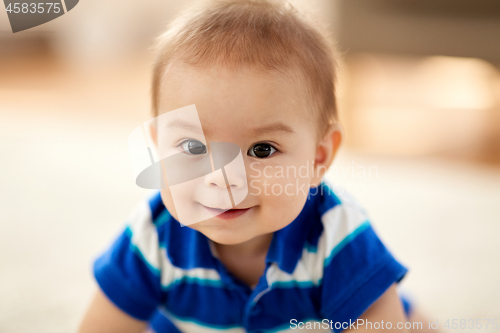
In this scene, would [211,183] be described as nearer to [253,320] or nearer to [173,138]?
[173,138]

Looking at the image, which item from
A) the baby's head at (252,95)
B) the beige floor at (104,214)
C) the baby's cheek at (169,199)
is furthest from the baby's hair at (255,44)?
the beige floor at (104,214)

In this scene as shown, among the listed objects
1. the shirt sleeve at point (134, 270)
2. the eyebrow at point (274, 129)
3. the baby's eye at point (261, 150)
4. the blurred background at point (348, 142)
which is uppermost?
the eyebrow at point (274, 129)

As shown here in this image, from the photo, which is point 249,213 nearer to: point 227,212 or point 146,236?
point 227,212

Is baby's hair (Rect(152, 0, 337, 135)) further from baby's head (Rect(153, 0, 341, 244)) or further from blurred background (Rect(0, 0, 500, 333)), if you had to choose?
blurred background (Rect(0, 0, 500, 333))

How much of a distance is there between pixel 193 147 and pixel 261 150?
0.27 ft

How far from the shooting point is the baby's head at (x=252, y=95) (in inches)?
19.8

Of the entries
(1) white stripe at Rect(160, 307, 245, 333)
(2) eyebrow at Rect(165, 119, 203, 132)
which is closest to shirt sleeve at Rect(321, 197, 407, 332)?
(1) white stripe at Rect(160, 307, 245, 333)

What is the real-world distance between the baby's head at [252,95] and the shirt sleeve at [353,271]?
9 cm

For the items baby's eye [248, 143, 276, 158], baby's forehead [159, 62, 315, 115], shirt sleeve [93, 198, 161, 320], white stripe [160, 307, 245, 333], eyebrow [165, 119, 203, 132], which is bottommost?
white stripe [160, 307, 245, 333]

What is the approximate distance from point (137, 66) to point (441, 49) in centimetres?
169

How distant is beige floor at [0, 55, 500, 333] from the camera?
2.67ft

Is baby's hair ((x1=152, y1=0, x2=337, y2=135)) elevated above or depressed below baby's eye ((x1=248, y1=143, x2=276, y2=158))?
above

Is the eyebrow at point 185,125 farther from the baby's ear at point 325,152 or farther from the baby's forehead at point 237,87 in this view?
the baby's ear at point 325,152

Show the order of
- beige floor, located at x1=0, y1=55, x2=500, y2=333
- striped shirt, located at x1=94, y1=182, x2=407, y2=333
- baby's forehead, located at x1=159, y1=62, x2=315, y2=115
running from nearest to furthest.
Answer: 1. baby's forehead, located at x1=159, y1=62, x2=315, y2=115
2. striped shirt, located at x1=94, y1=182, x2=407, y2=333
3. beige floor, located at x1=0, y1=55, x2=500, y2=333
